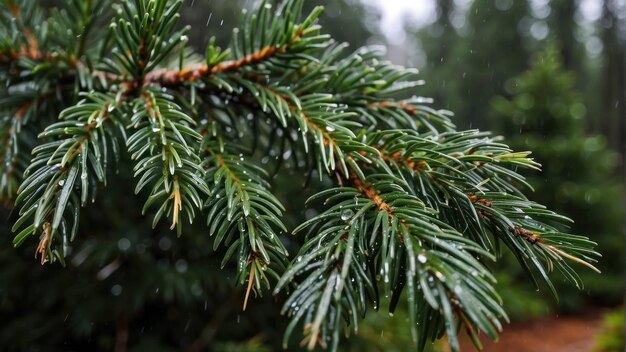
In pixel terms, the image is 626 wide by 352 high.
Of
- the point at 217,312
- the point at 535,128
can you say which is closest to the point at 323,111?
the point at 217,312

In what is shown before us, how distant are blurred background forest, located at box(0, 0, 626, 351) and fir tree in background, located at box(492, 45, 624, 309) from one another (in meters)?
0.02

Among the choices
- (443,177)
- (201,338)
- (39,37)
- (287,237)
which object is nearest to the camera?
(443,177)

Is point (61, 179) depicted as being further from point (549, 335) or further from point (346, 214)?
point (549, 335)

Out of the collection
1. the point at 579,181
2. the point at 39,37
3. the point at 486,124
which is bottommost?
the point at 486,124

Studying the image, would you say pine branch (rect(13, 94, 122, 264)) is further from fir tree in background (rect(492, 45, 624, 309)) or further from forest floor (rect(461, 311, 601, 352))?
fir tree in background (rect(492, 45, 624, 309))

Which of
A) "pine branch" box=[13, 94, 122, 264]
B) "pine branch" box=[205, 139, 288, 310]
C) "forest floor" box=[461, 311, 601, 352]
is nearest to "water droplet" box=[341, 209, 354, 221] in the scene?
"pine branch" box=[205, 139, 288, 310]

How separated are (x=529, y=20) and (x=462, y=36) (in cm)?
202

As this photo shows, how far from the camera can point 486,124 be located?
14.3 meters

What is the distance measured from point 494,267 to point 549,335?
1.30 meters

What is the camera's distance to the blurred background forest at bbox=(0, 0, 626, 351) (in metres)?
1.76

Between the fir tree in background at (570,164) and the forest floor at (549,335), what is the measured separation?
613 mm

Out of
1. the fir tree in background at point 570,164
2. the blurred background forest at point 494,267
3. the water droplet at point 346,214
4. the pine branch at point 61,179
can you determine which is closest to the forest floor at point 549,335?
the blurred background forest at point 494,267

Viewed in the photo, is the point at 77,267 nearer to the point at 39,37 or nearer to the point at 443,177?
the point at 39,37

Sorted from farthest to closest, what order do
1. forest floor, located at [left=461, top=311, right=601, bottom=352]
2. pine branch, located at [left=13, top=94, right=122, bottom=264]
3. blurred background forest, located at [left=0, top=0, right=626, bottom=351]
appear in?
forest floor, located at [left=461, top=311, right=601, bottom=352] < blurred background forest, located at [left=0, top=0, right=626, bottom=351] < pine branch, located at [left=13, top=94, right=122, bottom=264]
